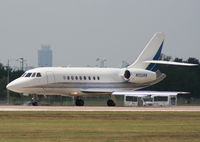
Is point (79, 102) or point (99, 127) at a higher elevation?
point (99, 127)

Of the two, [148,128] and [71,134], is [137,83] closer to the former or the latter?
[148,128]

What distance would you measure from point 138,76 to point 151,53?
4.78 meters

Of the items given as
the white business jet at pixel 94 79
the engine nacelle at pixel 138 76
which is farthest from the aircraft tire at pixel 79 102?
the engine nacelle at pixel 138 76

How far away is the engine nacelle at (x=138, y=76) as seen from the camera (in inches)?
3004

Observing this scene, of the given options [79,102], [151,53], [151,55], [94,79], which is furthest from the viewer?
[151,53]

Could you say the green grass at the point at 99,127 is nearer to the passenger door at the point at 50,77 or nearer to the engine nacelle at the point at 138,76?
the passenger door at the point at 50,77

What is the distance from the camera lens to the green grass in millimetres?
33688

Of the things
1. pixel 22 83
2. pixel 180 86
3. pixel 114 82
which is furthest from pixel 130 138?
pixel 180 86

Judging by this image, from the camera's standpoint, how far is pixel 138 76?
251ft

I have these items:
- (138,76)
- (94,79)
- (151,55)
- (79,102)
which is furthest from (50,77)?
(151,55)

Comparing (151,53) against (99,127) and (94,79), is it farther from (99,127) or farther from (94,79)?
(99,127)

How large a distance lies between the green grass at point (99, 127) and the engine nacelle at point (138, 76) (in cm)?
2319

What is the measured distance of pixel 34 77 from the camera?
228ft

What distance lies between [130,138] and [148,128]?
19.1 feet
